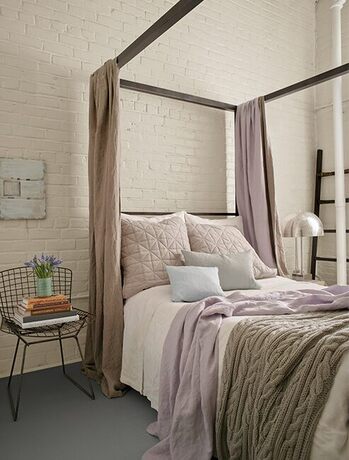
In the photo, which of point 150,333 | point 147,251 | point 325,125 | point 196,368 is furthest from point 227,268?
point 325,125

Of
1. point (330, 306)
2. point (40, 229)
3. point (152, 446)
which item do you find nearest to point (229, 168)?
point (40, 229)

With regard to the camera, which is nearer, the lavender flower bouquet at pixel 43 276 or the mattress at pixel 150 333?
the mattress at pixel 150 333

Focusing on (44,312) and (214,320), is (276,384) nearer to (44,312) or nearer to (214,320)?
(214,320)

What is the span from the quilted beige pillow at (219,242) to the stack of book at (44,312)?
1.03m

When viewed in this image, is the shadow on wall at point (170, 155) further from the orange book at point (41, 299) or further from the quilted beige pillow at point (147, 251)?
the orange book at point (41, 299)

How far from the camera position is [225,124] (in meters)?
3.96

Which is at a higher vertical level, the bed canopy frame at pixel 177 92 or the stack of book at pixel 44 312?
the bed canopy frame at pixel 177 92

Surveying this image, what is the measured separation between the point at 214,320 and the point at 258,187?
6.51 ft

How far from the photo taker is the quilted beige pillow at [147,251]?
2.64 metres

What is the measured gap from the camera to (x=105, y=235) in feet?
8.68

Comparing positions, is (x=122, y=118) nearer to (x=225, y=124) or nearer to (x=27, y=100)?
(x=27, y=100)

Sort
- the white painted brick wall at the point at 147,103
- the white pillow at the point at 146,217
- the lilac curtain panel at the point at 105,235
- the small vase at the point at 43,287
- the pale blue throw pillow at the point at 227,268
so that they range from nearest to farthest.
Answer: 1. the small vase at the point at 43,287
2. the lilac curtain panel at the point at 105,235
3. the pale blue throw pillow at the point at 227,268
4. the white painted brick wall at the point at 147,103
5. the white pillow at the point at 146,217

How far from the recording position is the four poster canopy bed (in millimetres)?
1378

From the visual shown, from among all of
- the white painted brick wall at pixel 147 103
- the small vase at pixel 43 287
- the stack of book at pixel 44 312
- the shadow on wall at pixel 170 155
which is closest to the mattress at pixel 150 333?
the stack of book at pixel 44 312
